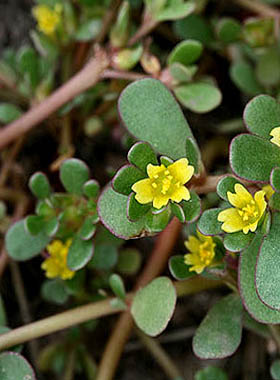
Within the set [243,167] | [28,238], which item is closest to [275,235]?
[243,167]

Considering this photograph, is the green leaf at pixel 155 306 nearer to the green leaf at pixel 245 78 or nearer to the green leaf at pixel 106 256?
the green leaf at pixel 106 256

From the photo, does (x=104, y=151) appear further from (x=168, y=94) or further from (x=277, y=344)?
(x=277, y=344)

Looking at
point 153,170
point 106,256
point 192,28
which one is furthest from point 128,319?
point 192,28

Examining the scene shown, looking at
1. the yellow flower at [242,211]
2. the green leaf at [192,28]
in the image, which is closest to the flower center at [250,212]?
the yellow flower at [242,211]

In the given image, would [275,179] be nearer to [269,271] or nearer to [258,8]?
[269,271]

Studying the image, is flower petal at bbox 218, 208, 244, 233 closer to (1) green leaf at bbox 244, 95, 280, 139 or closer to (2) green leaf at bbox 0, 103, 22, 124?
(1) green leaf at bbox 244, 95, 280, 139
